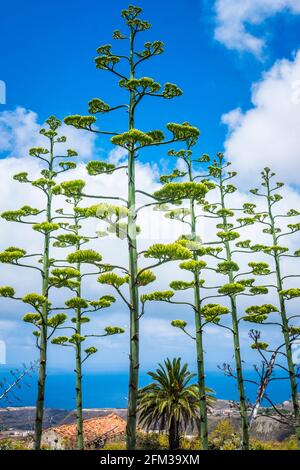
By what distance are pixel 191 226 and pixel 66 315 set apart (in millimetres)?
4565

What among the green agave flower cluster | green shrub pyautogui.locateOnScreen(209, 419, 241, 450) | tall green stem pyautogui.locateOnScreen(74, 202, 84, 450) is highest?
the green agave flower cluster

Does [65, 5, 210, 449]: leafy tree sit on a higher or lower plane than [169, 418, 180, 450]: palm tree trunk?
higher

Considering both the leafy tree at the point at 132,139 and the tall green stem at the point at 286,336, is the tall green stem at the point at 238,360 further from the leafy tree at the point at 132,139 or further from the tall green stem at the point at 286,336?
the leafy tree at the point at 132,139

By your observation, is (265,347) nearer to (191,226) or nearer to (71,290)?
(191,226)

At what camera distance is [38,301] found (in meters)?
10.8

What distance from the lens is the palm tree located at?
14.8 metres

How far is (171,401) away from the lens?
15.2 metres

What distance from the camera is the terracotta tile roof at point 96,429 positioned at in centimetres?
1652

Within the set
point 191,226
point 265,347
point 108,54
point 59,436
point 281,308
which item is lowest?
point 59,436

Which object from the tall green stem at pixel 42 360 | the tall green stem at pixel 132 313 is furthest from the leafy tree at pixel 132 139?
the tall green stem at pixel 42 360

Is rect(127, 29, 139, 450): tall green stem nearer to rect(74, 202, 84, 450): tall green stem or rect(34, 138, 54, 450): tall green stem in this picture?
rect(34, 138, 54, 450): tall green stem

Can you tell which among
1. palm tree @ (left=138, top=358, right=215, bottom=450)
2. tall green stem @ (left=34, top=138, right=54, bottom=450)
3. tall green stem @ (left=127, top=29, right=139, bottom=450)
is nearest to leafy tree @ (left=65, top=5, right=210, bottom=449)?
tall green stem @ (left=127, top=29, right=139, bottom=450)

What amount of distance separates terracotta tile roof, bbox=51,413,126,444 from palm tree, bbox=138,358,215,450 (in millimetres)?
2471
